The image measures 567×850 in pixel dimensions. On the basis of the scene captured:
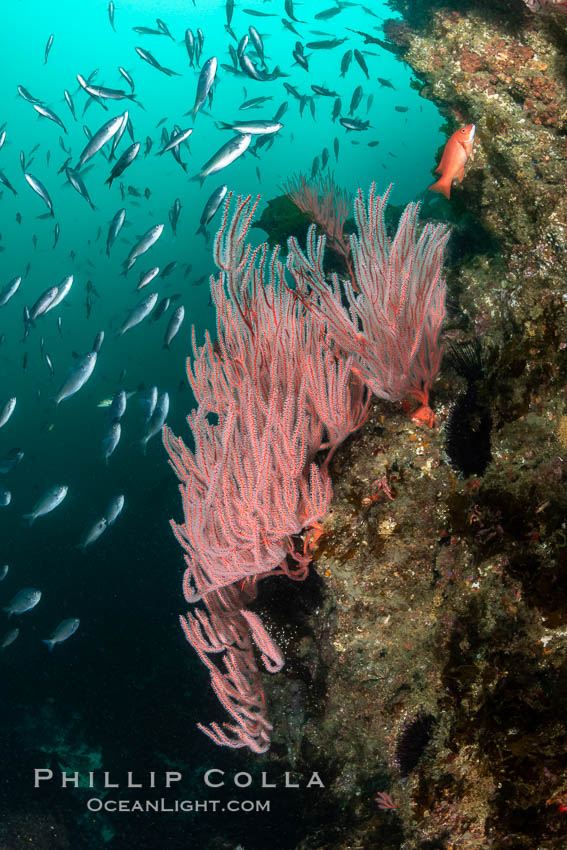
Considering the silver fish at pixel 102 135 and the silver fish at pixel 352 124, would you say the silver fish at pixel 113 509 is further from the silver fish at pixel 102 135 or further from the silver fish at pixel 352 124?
the silver fish at pixel 352 124

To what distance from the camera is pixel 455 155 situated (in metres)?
3.72

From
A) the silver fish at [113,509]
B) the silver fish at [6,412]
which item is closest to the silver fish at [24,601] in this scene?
the silver fish at [113,509]

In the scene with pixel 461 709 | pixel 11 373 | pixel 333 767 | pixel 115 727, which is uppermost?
pixel 461 709

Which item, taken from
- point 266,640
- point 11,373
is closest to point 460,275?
point 266,640

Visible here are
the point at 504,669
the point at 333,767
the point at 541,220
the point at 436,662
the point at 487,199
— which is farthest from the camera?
the point at 487,199

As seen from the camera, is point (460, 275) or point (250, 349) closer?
point (250, 349)

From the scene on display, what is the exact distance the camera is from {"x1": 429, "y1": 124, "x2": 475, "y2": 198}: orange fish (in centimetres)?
366

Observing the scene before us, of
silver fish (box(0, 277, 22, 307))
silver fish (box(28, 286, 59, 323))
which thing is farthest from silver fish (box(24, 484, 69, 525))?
silver fish (box(0, 277, 22, 307))

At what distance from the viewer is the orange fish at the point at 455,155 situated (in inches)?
144

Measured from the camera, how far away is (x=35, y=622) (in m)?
12.3

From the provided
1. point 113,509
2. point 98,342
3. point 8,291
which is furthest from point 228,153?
point 113,509

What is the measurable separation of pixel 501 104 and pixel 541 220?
162 cm

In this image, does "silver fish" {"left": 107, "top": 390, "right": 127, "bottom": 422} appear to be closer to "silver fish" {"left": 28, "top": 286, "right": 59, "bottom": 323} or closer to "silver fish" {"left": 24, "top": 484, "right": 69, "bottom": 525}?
"silver fish" {"left": 24, "top": 484, "right": 69, "bottom": 525}

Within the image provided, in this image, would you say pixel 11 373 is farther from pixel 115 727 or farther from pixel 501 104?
pixel 501 104
